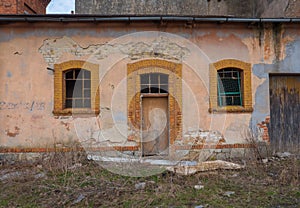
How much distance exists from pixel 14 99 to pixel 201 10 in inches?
496

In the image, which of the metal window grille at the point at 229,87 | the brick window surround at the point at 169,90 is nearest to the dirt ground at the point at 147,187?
the brick window surround at the point at 169,90

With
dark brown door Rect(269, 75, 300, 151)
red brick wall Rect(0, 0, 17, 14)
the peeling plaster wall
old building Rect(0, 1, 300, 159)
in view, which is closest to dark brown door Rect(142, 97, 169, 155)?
old building Rect(0, 1, 300, 159)

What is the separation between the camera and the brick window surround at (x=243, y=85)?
29.8 feet

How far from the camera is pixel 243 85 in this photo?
9.23 metres

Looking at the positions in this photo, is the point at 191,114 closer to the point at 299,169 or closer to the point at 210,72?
the point at 210,72

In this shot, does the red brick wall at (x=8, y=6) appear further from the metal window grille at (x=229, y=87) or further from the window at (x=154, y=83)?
the metal window grille at (x=229, y=87)

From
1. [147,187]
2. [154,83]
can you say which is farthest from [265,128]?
[147,187]

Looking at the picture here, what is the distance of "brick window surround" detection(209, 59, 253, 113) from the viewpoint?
29.8 feet

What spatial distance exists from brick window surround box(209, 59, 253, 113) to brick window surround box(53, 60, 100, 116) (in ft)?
12.4

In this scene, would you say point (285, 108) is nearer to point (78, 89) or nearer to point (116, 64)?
point (116, 64)

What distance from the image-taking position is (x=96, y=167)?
291 inches

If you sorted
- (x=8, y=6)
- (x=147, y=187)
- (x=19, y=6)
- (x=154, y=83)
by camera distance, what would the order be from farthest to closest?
1. (x=19, y=6)
2. (x=8, y=6)
3. (x=154, y=83)
4. (x=147, y=187)

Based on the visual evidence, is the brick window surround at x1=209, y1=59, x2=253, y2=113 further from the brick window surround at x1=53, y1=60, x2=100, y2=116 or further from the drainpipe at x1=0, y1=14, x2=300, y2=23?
the brick window surround at x1=53, y1=60, x2=100, y2=116

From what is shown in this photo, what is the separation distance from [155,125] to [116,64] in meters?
2.43
